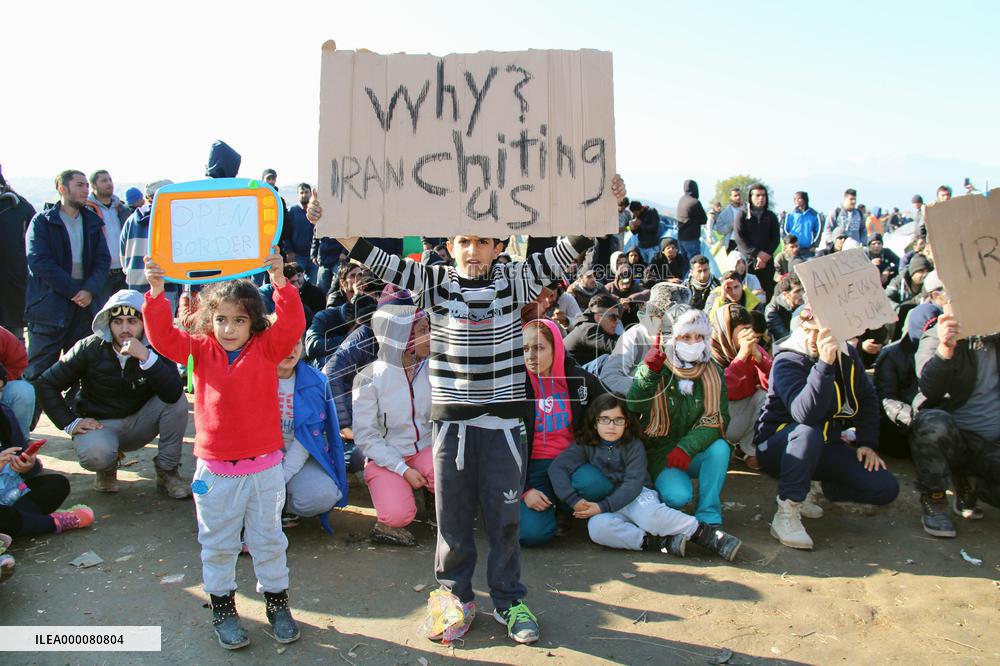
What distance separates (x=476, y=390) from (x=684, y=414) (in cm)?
195

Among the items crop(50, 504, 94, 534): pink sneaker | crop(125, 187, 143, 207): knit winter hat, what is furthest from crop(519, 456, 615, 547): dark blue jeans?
crop(125, 187, 143, 207): knit winter hat

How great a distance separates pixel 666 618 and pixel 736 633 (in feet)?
1.09

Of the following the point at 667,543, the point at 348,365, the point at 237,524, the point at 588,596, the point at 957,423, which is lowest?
the point at 588,596

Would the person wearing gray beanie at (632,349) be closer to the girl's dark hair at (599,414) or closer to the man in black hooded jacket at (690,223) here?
the girl's dark hair at (599,414)

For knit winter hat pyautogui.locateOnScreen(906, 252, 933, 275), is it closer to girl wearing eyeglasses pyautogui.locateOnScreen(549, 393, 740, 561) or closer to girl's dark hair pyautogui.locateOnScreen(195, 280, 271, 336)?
girl wearing eyeglasses pyautogui.locateOnScreen(549, 393, 740, 561)

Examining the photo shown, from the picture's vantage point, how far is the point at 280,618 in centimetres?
365

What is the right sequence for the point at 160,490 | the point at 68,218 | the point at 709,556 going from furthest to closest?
1. the point at 68,218
2. the point at 160,490
3. the point at 709,556

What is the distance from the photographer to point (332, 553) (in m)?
4.65

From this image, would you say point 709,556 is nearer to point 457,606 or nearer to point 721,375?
point 721,375

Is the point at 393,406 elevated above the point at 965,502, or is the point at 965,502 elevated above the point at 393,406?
the point at 393,406

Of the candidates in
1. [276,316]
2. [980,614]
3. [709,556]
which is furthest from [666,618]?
[276,316]

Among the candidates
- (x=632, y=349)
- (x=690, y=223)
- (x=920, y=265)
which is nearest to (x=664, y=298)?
(x=632, y=349)

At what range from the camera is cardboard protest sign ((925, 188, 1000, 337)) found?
459cm

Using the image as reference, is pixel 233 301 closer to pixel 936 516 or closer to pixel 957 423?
pixel 936 516
